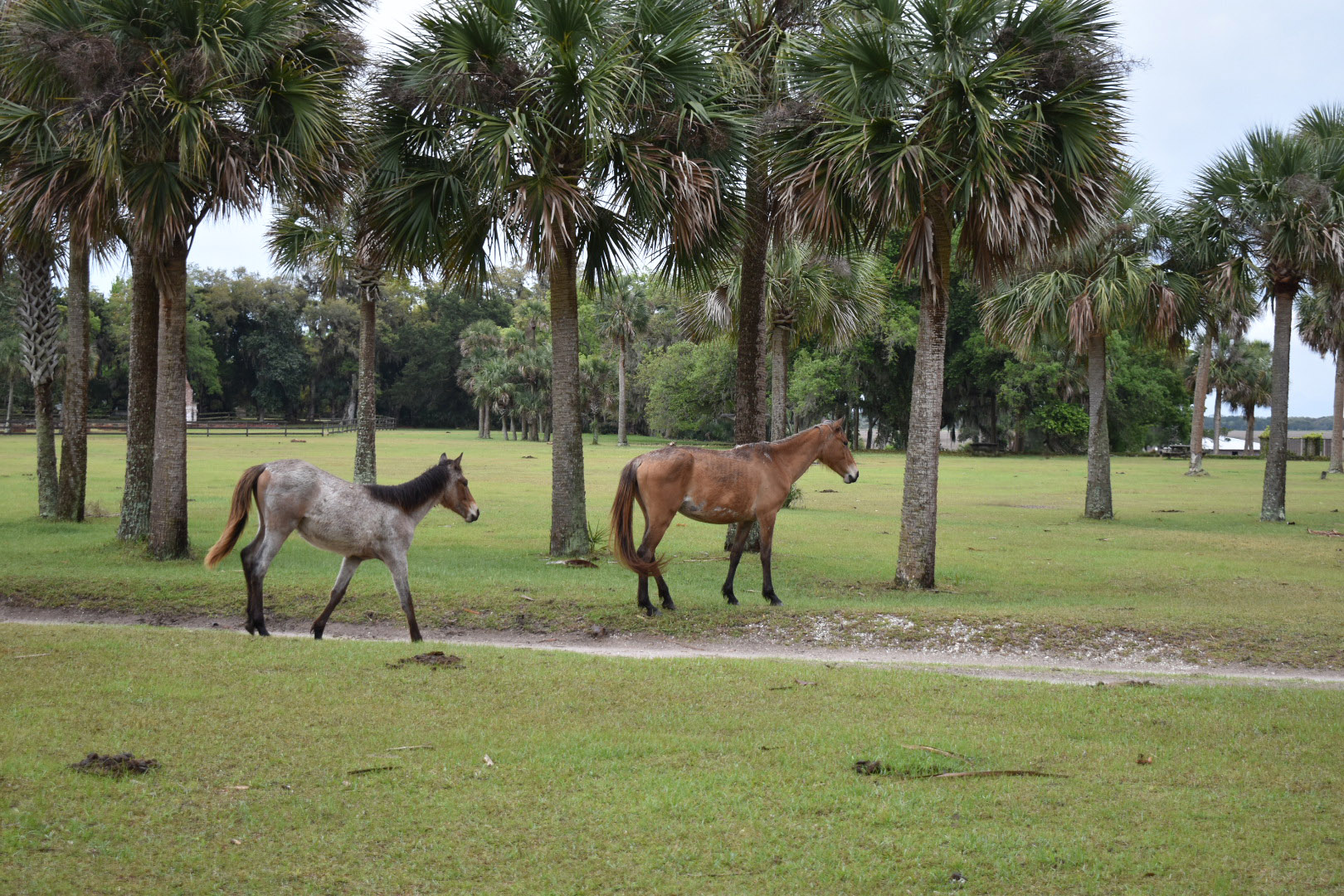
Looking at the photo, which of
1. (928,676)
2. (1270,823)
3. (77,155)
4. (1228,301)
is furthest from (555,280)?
(1228,301)

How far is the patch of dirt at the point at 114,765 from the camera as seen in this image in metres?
5.33

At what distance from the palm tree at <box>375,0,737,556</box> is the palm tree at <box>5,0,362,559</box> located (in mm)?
1265

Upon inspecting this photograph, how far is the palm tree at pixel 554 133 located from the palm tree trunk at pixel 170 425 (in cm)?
319

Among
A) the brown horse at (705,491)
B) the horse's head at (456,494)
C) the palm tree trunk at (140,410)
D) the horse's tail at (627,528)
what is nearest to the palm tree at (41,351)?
the palm tree trunk at (140,410)

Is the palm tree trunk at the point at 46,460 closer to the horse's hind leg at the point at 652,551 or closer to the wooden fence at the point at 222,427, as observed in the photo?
the horse's hind leg at the point at 652,551

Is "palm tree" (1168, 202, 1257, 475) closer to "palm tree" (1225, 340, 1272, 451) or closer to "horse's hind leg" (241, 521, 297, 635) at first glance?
"horse's hind leg" (241, 521, 297, 635)

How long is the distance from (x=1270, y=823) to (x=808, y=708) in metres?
3.05

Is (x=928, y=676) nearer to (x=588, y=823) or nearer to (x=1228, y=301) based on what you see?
(x=588, y=823)

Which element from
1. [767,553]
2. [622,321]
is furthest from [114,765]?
[622,321]

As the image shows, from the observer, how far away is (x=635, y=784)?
552 cm

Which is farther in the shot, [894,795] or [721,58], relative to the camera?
[721,58]

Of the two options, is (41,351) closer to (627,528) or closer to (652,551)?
(627,528)

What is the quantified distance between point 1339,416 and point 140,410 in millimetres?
51918

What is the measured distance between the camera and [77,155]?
13.2m
